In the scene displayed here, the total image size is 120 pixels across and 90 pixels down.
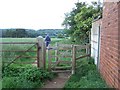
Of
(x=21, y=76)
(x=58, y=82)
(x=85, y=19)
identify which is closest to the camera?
(x=21, y=76)

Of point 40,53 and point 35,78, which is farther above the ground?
point 40,53

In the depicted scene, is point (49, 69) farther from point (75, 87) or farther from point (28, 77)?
point (75, 87)

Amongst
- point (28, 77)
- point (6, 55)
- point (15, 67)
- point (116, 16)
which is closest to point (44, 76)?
point (28, 77)

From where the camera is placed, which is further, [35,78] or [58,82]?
[58,82]

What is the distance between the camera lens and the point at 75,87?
622 cm

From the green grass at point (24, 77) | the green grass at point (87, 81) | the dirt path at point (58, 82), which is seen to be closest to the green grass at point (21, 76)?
the green grass at point (24, 77)

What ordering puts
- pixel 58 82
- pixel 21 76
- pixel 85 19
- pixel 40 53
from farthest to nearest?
1. pixel 85 19
2. pixel 40 53
3. pixel 58 82
4. pixel 21 76

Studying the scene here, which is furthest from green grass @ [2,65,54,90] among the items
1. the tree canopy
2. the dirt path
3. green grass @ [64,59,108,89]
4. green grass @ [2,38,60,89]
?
the tree canopy

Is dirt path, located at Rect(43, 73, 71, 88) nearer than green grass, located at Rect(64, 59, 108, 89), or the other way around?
green grass, located at Rect(64, 59, 108, 89)

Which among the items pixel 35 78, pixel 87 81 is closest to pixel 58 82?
pixel 35 78

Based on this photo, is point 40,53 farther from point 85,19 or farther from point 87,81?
point 85,19

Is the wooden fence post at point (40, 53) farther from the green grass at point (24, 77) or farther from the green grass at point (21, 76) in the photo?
the green grass at point (24, 77)

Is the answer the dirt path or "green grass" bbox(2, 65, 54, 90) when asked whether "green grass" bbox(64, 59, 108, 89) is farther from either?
"green grass" bbox(2, 65, 54, 90)

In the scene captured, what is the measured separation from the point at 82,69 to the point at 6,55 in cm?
289
